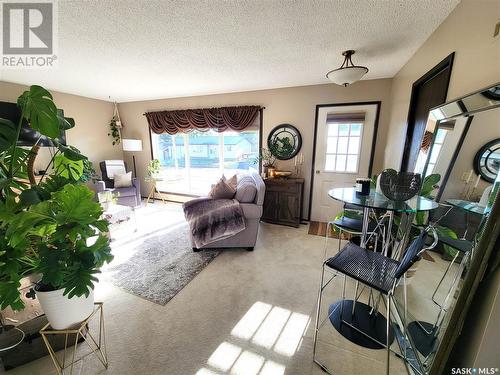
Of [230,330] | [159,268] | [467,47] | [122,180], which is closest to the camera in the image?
[467,47]

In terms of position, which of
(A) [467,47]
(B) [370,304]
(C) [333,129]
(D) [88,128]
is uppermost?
(A) [467,47]

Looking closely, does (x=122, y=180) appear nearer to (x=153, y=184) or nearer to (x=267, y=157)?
(x=153, y=184)

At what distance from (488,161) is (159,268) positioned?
2746 mm

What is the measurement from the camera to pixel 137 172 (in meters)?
5.16

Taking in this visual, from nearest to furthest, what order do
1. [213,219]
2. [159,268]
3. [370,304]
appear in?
[370,304], [159,268], [213,219]

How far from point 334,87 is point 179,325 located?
3728 millimetres

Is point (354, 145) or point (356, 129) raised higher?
point (356, 129)

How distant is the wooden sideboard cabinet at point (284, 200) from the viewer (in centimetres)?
333

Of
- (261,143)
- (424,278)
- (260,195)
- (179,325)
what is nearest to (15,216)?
(179,325)

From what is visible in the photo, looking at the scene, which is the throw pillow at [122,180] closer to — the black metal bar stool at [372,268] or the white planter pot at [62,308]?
the white planter pot at [62,308]

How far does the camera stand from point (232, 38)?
184cm

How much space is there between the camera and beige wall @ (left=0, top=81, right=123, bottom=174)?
3.87 m

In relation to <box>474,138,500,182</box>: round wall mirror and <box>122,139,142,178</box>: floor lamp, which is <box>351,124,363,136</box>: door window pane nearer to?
<box>474,138,500,182</box>: round wall mirror

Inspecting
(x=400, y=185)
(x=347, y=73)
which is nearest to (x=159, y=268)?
(x=400, y=185)
